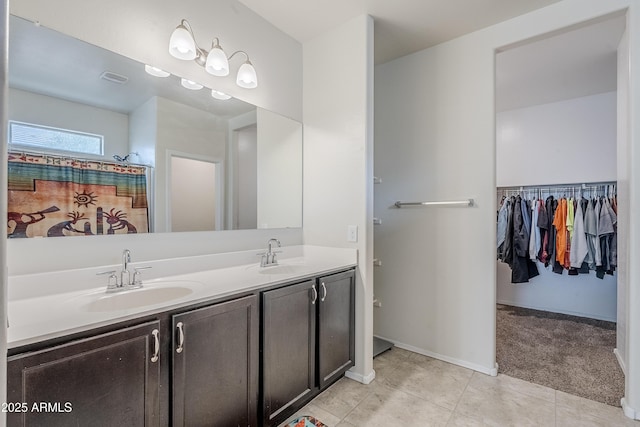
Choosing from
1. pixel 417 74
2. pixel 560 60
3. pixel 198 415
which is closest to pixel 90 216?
pixel 198 415

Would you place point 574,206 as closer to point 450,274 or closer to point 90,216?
point 450,274

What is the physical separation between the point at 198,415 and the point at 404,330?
2013 millimetres

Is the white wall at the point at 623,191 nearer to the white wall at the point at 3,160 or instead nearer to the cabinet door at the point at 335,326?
the cabinet door at the point at 335,326

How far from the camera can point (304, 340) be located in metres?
1.80

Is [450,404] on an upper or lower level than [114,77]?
lower

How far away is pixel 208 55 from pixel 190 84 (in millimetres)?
211

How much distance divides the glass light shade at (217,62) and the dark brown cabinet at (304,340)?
1.42 meters

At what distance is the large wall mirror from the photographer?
1.31 meters

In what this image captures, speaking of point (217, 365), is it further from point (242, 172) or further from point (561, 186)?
point (561, 186)

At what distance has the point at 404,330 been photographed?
278 cm

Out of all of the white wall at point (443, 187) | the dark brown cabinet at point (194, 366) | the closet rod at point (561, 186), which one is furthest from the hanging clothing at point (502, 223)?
the dark brown cabinet at point (194, 366)

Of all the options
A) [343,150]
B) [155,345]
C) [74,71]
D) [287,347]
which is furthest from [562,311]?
[74,71]

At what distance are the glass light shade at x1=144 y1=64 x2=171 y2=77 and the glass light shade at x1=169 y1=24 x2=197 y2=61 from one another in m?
0.12

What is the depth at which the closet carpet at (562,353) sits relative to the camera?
2147 millimetres
